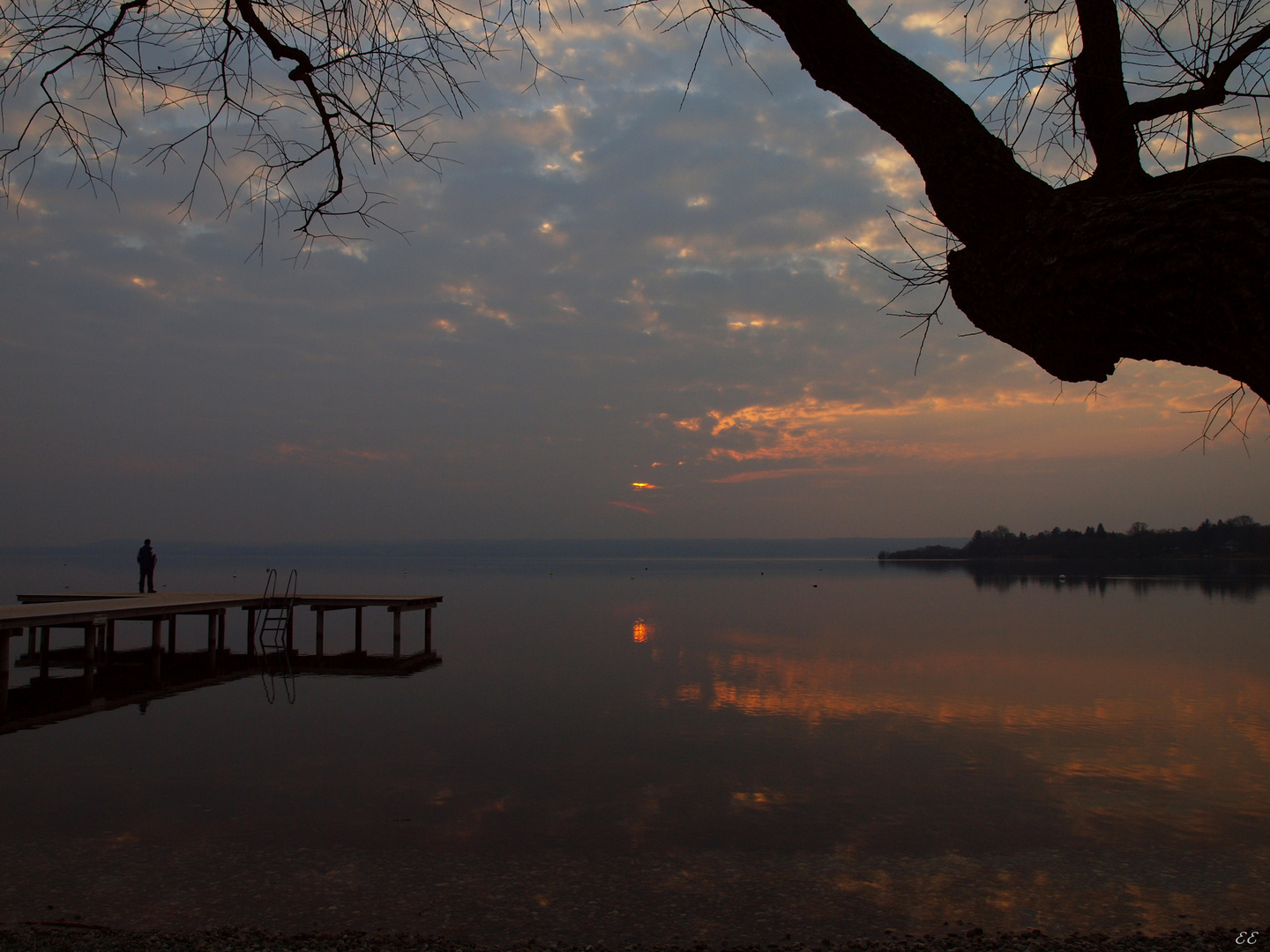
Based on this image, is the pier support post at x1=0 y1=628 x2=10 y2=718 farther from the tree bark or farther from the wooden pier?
the tree bark

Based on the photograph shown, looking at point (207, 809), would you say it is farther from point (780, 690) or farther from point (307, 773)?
point (780, 690)

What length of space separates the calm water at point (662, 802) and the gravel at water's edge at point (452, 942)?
405 mm

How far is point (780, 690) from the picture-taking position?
18.4m

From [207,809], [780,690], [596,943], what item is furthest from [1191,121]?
[780,690]

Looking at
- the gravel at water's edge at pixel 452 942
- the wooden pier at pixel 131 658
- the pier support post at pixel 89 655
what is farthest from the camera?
the pier support post at pixel 89 655

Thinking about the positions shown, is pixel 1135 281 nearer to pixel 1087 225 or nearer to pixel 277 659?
pixel 1087 225

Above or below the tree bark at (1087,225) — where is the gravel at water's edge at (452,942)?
below

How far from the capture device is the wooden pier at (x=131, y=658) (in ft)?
47.6

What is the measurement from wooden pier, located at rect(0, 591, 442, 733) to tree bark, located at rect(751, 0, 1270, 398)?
622 inches

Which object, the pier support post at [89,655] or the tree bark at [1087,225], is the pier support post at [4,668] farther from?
the tree bark at [1087,225]

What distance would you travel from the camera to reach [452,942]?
6000 millimetres

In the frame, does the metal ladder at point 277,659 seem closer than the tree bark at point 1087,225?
No

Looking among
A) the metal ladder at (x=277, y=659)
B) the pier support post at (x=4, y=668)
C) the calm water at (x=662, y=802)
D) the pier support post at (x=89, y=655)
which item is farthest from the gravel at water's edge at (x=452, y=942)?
the metal ladder at (x=277, y=659)

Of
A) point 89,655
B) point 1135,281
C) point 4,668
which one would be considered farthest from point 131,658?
point 1135,281
